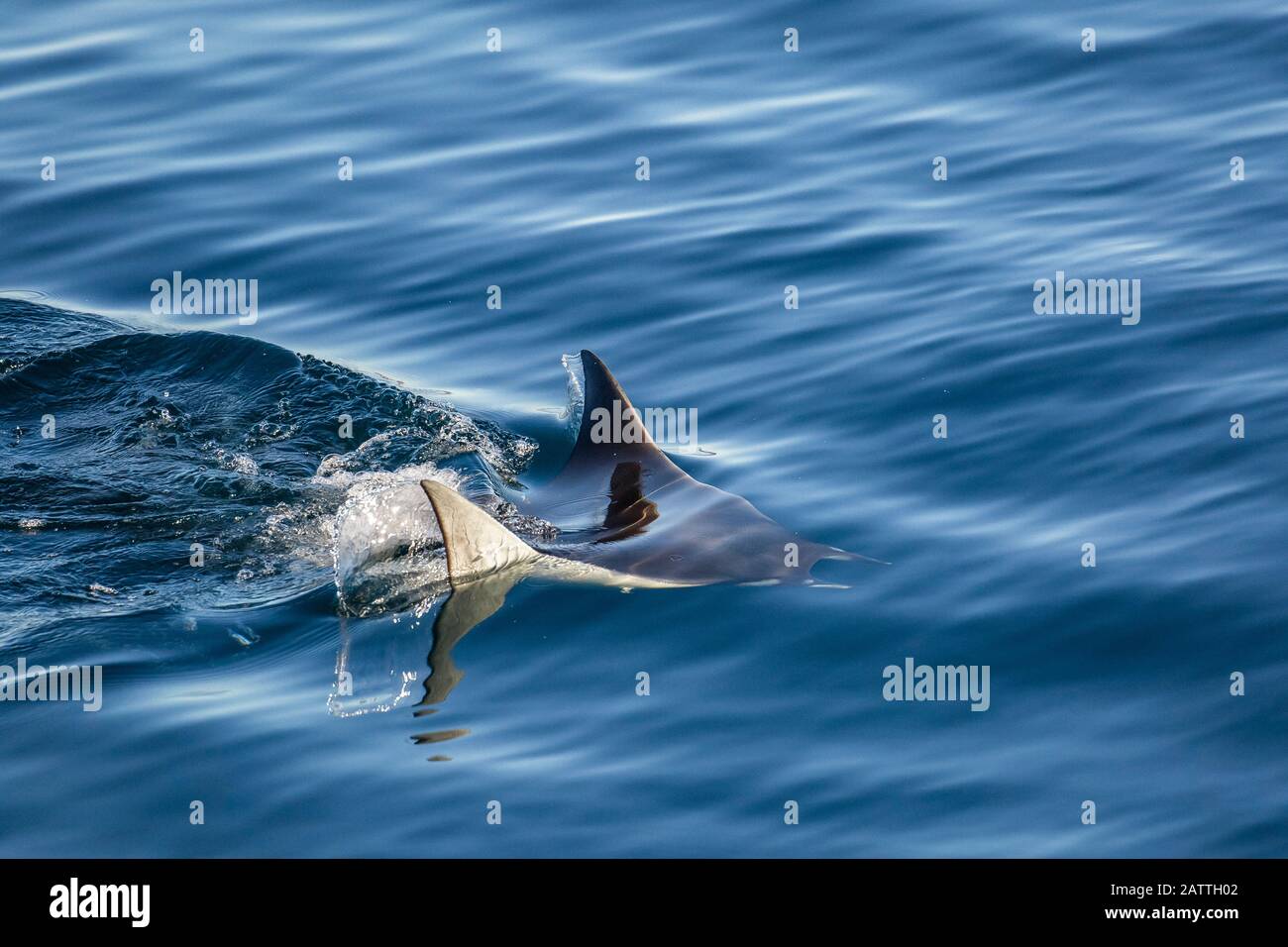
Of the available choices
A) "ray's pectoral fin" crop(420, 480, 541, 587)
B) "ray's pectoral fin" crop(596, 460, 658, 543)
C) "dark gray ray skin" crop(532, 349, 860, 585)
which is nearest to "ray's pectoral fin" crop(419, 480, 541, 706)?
"ray's pectoral fin" crop(420, 480, 541, 587)

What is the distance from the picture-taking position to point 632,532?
8445mm

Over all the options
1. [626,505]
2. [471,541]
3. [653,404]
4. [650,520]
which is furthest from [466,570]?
[653,404]

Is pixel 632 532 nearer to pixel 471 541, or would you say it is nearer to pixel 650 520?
pixel 650 520

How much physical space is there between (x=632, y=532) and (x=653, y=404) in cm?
206

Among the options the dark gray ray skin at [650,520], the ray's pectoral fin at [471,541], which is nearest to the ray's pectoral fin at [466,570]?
the ray's pectoral fin at [471,541]

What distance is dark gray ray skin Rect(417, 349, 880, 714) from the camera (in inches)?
309

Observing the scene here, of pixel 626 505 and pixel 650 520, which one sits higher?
pixel 626 505

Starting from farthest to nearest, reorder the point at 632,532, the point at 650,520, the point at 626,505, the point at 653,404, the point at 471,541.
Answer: the point at 653,404 → the point at 626,505 → the point at 650,520 → the point at 632,532 → the point at 471,541

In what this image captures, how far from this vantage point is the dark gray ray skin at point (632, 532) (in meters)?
7.85

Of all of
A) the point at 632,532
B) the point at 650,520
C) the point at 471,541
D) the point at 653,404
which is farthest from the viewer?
the point at 653,404

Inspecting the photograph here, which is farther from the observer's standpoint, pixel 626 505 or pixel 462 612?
pixel 626 505

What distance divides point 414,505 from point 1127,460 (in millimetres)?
4144
